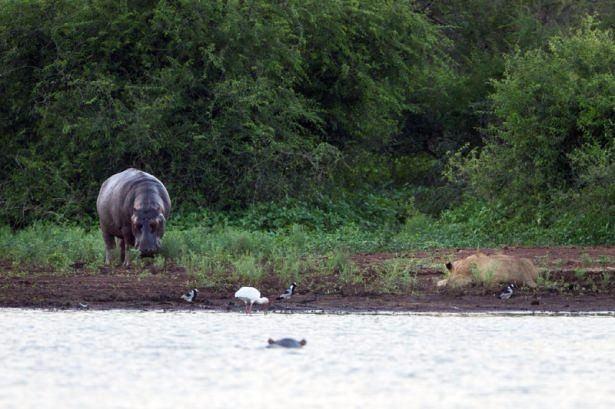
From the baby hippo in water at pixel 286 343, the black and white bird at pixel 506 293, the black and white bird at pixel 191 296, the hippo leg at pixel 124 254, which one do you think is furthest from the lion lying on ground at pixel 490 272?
the baby hippo in water at pixel 286 343

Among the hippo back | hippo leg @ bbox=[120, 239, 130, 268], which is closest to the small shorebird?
the hippo back

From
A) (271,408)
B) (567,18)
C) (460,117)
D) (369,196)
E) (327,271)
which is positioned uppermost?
(567,18)

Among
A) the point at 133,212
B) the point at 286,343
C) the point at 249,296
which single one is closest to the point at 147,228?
the point at 133,212

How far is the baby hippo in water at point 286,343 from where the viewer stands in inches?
338

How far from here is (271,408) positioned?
646 cm

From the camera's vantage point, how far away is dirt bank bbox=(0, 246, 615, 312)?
1150cm

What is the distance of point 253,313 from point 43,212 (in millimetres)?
9261

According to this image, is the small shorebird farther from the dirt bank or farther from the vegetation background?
the vegetation background

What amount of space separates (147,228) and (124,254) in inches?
40.0

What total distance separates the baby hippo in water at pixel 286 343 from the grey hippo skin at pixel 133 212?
5440mm

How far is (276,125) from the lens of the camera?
20516mm

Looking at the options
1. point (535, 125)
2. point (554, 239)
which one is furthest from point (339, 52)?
point (554, 239)

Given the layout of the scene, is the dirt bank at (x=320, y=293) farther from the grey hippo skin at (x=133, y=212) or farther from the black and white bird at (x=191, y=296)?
the grey hippo skin at (x=133, y=212)

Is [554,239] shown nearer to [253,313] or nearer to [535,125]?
[535,125]
